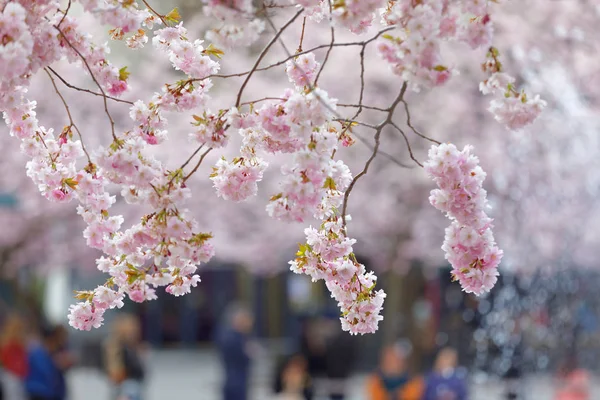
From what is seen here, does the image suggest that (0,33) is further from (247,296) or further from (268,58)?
(247,296)

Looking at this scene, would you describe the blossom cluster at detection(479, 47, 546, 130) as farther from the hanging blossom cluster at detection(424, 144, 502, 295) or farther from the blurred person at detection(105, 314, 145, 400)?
the blurred person at detection(105, 314, 145, 400)

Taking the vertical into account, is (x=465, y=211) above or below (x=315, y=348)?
A: below

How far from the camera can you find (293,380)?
13.4 meters

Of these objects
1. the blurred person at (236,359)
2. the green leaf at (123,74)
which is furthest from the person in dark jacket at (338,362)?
the green leaf at (123,74)

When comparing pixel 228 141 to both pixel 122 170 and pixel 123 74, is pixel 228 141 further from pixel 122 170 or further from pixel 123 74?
pixel 123 74

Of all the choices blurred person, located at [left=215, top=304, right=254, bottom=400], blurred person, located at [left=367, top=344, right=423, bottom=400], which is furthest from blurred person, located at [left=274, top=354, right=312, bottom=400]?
blurred person, located at [left=367, top=344, right=423, bottom=400]

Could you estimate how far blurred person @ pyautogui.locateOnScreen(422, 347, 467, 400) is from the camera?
1081 centimetres

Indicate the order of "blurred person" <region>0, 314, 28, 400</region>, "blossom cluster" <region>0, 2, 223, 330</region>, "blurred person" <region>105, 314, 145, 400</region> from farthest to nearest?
"blurred person" <region>105, 314, 145, 400</region> → "blurred person" <region>0, 314, 28, 400</region> → "blossom cluster" <region>0, 2, 223, 330</region>

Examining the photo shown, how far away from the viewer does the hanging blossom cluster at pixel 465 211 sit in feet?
12.9

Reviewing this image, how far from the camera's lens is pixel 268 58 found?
16188mm

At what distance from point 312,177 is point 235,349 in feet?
35.4

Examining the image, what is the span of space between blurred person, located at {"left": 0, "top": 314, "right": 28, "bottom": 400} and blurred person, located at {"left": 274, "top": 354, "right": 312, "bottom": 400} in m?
3.04

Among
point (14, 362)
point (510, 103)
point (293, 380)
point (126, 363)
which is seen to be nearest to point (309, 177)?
point (510, 103)

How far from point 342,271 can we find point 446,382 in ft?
22.6
